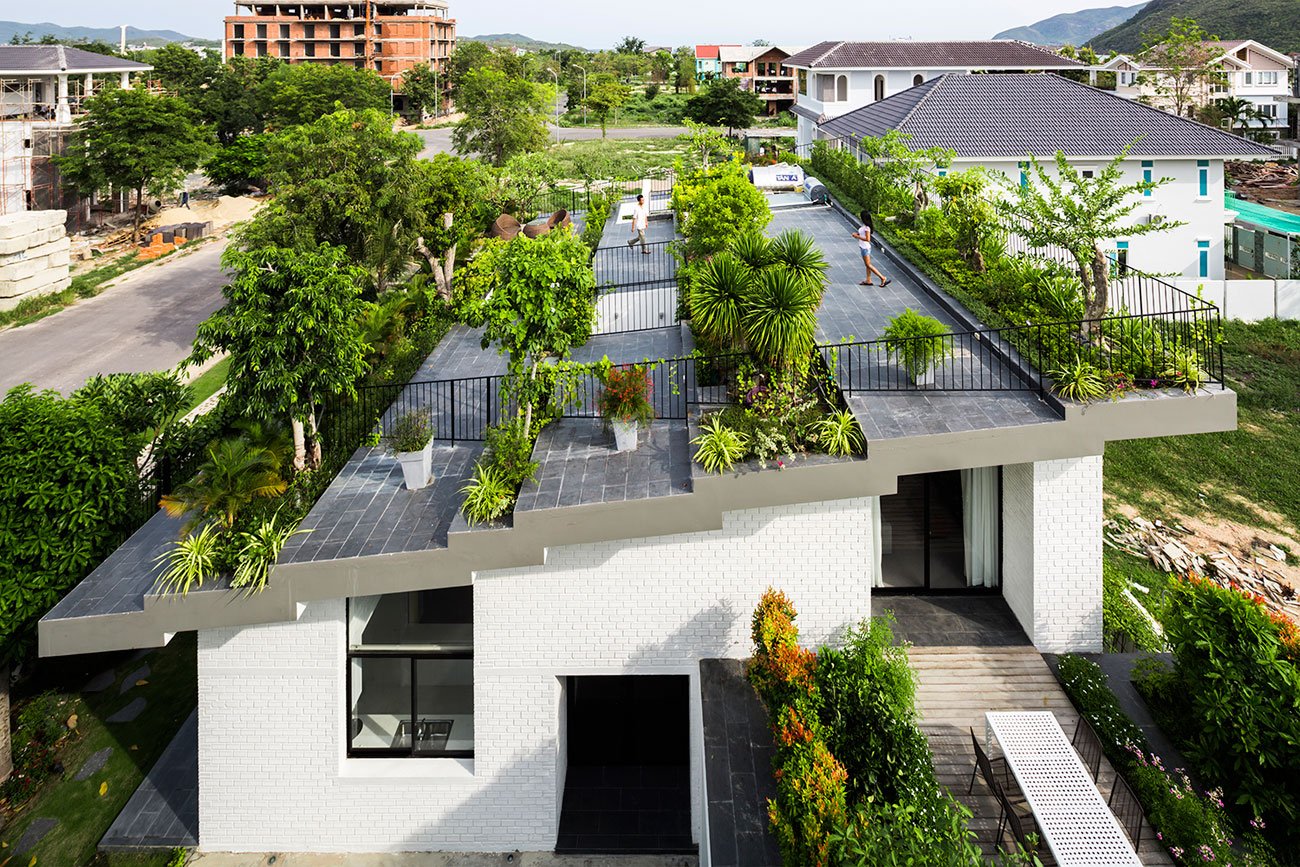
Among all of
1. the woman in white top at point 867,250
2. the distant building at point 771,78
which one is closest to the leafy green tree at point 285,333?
the woman in white top at point 867,250

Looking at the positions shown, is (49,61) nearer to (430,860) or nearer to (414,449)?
(414,449)

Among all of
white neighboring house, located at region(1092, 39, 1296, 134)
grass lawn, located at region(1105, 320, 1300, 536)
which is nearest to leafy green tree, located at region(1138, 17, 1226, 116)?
white neighboring house, located at region(1092, 39, 1296, 134)

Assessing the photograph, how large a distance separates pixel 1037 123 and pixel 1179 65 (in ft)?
126

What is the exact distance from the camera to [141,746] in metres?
13.3

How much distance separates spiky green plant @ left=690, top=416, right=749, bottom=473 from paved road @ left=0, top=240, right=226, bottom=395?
→ 72.1 feet

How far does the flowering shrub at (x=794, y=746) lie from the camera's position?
728 centimetres

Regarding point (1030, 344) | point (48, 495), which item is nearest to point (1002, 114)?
point (1030, 344)

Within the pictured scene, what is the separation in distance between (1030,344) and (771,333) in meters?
4.01

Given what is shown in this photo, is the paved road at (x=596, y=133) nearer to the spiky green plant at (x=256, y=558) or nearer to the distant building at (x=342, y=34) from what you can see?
the distant building at (x=342, y=34)

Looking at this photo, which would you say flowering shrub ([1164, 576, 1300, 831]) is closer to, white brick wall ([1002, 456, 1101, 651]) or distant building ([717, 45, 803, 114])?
white brick wall ([1002, 456, 1101, 651])

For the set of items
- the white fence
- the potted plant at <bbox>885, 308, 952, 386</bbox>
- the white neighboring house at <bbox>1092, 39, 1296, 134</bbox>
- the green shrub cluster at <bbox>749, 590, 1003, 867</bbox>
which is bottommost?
the green shrub cluster at <bbox>749, 590, 1003, 867</bbox>

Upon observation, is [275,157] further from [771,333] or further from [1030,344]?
[1030,344]

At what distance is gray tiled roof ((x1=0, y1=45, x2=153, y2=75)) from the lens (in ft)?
182

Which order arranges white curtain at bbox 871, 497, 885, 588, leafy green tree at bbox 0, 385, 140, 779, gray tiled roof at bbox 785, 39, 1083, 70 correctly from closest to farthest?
1. leafy green tree at bbox 0, 385, 140, 779
2. white curtain at bbox 871, 497, 885, 588
3. gray tiled roof at bbox 785, 39, 1083, 70
